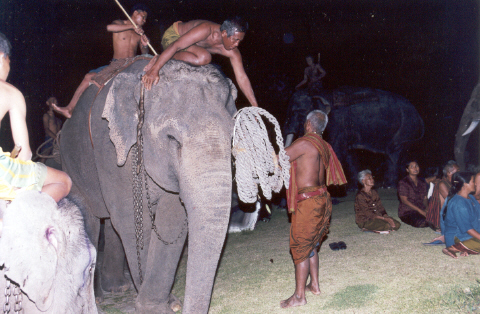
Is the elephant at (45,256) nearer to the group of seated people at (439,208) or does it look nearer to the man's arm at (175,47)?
the man's arm at (175,47)

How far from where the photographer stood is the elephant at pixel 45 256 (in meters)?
1.23

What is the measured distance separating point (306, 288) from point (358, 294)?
0.52m

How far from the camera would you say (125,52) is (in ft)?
15.0

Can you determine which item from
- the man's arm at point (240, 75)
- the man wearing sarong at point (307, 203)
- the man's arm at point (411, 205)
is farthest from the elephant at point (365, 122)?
the man's arm at point (240, 75)

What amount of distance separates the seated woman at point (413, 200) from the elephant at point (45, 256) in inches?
220

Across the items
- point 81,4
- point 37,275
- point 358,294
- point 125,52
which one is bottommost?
point 358,294

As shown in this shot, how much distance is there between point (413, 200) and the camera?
6.26 meters

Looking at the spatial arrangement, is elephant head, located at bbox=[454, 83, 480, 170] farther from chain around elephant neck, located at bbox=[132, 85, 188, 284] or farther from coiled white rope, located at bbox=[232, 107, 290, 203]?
chain around elephant neck, located at bbox=[132, 85, 188, 284]

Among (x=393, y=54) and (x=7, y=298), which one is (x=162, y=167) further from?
(x=393, y=54)

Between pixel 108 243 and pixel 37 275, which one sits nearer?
pixel 37 275

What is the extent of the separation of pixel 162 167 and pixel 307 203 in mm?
1483

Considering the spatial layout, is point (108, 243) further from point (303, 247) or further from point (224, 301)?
point (303, 247)

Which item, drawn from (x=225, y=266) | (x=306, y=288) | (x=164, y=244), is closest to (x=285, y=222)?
(x=225, y=266)

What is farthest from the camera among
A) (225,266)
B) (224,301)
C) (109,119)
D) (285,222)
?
(285,222)
